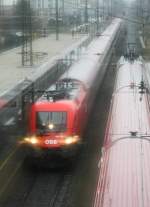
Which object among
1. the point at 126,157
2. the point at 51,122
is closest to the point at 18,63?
the point at 51,122

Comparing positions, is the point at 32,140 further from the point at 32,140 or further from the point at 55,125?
the point at 55,125

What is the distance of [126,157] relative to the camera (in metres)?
11.2

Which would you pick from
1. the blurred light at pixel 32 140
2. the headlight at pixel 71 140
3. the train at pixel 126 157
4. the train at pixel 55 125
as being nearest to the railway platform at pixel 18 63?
the train at pixel 55 125

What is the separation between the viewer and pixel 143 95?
18984mm

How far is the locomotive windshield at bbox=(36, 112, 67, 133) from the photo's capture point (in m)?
13.9

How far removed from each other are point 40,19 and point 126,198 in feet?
99.6

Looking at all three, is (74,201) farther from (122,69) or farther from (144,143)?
(122,69)

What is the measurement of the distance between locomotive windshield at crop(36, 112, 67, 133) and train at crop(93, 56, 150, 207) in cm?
120

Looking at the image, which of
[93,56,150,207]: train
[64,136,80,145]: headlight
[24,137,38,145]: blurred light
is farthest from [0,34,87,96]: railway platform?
[93,56,150,207]: train

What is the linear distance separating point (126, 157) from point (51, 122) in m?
3.26

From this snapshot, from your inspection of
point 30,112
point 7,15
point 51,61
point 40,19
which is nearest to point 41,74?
point 51,61

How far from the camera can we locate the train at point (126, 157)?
9.27 meters

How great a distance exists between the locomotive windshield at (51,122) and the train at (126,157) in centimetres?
120

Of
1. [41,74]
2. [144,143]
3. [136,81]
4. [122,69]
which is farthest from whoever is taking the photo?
[122,69]
